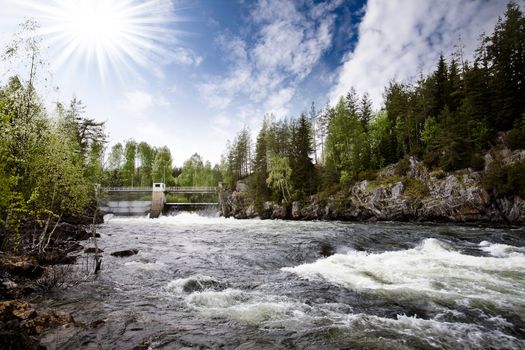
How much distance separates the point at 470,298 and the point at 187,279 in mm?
9528

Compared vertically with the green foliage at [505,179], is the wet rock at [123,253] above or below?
A: below

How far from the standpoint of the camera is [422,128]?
51344 mm

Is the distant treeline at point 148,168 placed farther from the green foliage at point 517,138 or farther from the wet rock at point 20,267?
the green foliage at point 517,138

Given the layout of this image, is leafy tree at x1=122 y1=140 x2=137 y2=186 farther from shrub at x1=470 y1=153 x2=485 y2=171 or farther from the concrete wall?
shrub at x1=470 y1=153 x2=485 y2=171

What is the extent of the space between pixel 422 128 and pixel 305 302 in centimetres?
5277

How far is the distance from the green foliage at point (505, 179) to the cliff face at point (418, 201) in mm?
782

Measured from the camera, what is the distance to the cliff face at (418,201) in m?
30.0

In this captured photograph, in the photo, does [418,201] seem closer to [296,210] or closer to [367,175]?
[367,175]

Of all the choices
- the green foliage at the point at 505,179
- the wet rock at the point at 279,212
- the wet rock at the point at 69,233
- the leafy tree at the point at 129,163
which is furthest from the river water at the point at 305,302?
the leafy tree at the point at 129,163

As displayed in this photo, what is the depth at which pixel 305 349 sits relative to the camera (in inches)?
225

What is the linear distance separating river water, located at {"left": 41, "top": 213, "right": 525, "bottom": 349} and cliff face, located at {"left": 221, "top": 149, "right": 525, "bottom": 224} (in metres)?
17.6

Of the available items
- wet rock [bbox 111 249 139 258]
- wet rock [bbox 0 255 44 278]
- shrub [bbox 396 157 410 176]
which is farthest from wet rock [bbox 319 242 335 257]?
shrub [bbox 396 157 410 176]

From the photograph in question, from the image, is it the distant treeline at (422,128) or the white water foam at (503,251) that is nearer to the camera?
the white water foam at (503,251)

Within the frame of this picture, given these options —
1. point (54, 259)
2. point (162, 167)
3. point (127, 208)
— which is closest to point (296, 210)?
point (127, 208)
